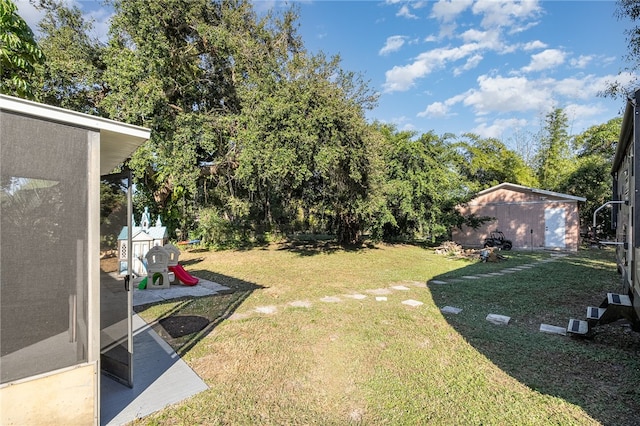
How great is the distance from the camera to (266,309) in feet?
15.7

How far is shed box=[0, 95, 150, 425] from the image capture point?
5.80 feet

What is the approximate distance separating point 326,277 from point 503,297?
11.7 feet

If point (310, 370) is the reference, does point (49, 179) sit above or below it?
above

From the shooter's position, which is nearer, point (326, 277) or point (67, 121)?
point (67, 121)

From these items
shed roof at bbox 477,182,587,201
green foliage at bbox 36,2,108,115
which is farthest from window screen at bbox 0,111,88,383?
shed roof at bbox 477,182,587,201

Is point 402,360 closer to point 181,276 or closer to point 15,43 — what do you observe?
point 181,276

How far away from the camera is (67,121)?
6.27ft

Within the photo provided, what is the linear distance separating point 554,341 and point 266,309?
363 centimetres

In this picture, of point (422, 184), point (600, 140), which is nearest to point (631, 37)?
point (422, 184)

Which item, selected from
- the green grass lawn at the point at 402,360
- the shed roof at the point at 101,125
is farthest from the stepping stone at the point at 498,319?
the shed roof at the point at 101,125

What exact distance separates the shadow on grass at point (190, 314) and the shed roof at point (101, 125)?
2.04 meters

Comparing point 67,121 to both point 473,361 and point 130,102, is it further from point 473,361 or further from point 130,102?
point 130,102

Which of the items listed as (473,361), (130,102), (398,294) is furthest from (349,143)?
(473,361)

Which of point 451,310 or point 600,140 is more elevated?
point 600,140
